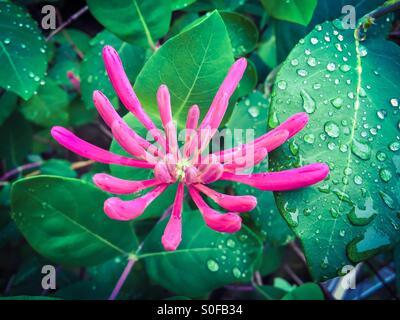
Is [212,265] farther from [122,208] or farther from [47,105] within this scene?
[47,105]

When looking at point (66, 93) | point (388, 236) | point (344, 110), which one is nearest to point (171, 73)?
point (344, 110)

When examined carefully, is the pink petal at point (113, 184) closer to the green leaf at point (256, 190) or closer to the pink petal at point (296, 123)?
the pink petal at point (296, 123)

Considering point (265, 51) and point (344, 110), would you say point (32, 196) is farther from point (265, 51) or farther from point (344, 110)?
point (265, 51)

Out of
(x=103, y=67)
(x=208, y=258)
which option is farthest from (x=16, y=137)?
(x=208, y=258)

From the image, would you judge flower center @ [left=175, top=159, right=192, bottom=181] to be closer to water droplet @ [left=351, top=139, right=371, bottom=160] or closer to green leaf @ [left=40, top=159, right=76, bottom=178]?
water droplet @ [left=351, top=139, right=371, bottom=160]

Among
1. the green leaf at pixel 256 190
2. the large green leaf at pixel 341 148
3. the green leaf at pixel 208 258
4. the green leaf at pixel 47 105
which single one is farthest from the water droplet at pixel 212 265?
the green leaf at pixel 47 105

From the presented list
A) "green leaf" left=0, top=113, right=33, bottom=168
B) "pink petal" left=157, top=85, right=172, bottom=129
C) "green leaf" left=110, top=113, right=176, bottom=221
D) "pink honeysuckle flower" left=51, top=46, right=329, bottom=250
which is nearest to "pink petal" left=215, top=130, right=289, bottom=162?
"pink honeysuckle flower" left=51, top=46, right=329, bottom=250
